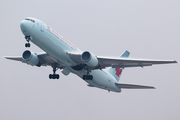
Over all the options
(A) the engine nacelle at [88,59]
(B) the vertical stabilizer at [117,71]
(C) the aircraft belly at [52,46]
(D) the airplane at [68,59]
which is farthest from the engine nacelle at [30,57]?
(B) the vertical stabilizer at [117,71]

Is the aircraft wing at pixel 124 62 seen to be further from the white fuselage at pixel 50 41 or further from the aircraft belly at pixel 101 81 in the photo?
the white fuselage at pixel 50 41

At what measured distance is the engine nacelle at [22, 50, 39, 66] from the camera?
31422mm

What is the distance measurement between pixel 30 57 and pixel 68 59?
4.50 metres

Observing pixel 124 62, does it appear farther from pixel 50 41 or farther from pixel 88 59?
pixel 50 41

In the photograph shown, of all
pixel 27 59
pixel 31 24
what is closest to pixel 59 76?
pixel 27 59

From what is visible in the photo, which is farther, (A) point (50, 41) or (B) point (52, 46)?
(B) point (52, 46)

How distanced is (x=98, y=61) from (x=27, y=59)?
7485 mm

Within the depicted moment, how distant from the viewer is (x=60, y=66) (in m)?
33.7

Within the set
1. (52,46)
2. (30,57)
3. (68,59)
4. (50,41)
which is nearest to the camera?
(50,41)

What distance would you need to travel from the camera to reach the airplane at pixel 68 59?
2723 centimetres

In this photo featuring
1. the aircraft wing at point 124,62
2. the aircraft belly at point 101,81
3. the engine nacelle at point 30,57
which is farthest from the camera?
the aircraft belly at point 101,81

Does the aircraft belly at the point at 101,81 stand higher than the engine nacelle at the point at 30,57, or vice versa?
the engine nacelle at the point at 30,57

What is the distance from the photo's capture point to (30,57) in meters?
31.6

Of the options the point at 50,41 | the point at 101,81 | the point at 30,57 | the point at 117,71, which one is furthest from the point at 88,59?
the point at 117,71
